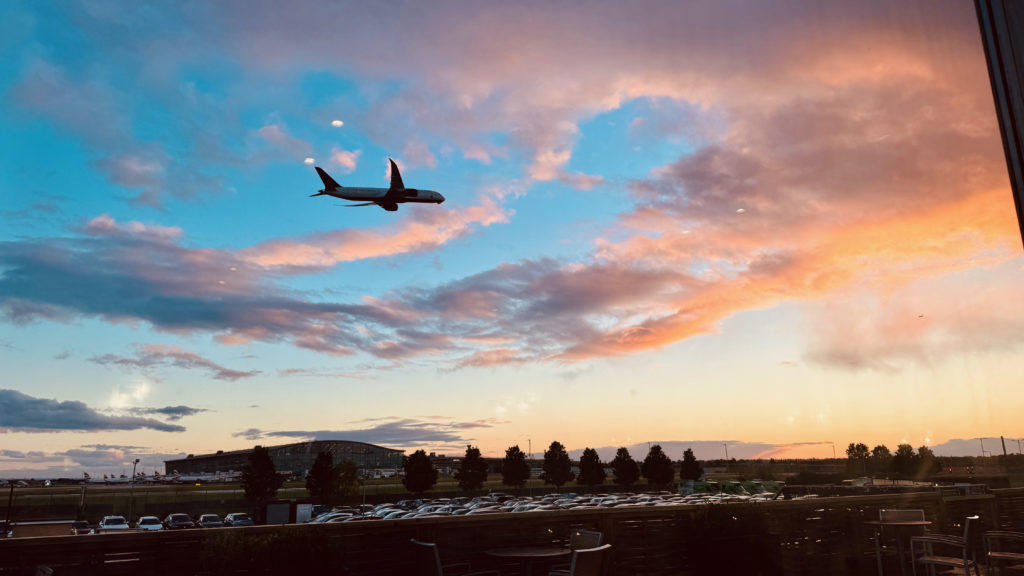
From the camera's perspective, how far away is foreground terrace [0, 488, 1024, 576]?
15.4 feet

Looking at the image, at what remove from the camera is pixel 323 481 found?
188 ft

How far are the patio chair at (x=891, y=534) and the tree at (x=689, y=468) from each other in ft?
215

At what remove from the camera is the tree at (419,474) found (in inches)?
2275

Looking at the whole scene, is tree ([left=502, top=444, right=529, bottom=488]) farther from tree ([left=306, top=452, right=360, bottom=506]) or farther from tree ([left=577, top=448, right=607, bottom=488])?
tree ([left=306, top=452, right=360, bottom=506])

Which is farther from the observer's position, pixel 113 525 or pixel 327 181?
pixel 113 525

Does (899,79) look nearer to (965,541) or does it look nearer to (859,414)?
(859,414)

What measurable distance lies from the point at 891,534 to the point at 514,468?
6035cm

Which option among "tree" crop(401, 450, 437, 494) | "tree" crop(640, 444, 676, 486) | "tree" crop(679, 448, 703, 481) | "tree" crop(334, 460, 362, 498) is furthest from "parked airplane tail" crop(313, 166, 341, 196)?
"tree" crop(679, 448, 703, 481)

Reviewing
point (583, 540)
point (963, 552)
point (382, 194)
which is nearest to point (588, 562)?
point (583, 540)

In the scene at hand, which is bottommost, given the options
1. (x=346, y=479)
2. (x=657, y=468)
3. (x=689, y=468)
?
(x=689, y=468)

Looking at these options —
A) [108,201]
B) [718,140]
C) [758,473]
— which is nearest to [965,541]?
[718,140]

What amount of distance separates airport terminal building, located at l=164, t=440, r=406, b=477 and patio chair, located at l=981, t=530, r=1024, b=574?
88392mm

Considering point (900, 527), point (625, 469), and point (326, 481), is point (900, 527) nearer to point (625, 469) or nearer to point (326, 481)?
point (326, 481)

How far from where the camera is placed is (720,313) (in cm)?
1026
